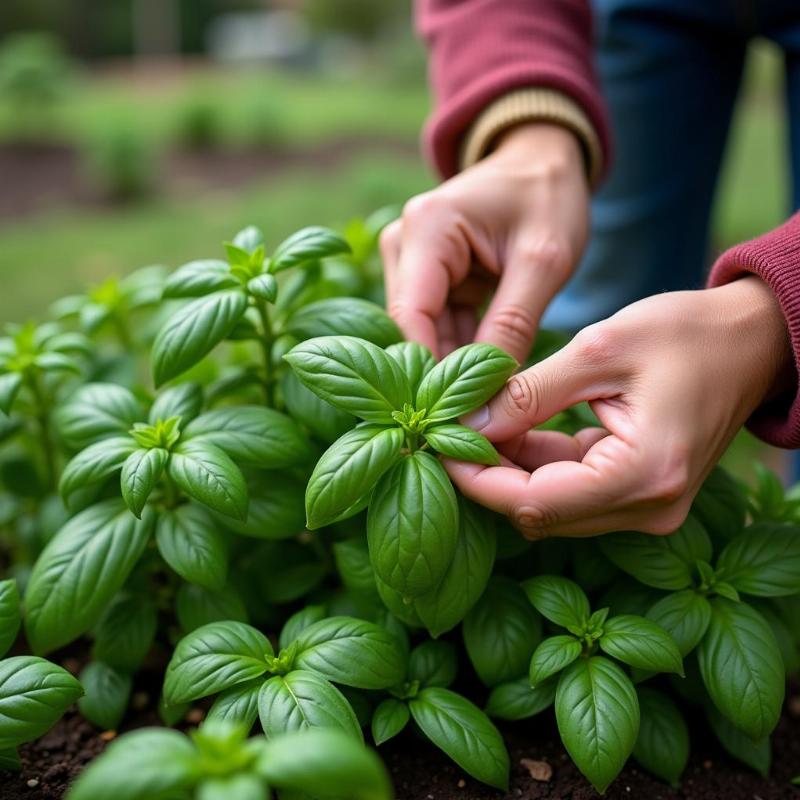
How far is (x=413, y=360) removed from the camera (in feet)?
4.26

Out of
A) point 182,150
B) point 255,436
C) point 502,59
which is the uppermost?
point 502,59

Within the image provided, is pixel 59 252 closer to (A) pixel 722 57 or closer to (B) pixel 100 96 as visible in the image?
(A) pixel 722 57

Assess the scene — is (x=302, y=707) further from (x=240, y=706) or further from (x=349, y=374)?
(x=349, y=374)

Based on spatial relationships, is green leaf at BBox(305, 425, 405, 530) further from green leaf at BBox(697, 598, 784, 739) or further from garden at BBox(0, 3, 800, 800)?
green leaf at BBox(697, 598, 784, 739)

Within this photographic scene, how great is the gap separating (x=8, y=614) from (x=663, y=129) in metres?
2.17

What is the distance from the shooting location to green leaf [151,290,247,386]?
1.31 m

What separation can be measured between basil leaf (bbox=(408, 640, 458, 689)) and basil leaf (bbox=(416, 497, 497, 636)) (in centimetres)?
13

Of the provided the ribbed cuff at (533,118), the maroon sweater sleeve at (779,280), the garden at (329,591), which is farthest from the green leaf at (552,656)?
the ribbed cuff at (533,118)

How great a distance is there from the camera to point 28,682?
1.14 m

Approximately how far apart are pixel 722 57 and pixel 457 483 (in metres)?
1.92

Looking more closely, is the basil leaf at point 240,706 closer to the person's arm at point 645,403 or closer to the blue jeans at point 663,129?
the person's arm at point 645,403

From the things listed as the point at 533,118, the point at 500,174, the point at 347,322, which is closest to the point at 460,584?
the point at 347,322

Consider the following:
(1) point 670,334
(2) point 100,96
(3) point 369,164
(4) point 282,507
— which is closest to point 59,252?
(3) point 369,164

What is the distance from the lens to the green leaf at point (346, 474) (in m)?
1.11
